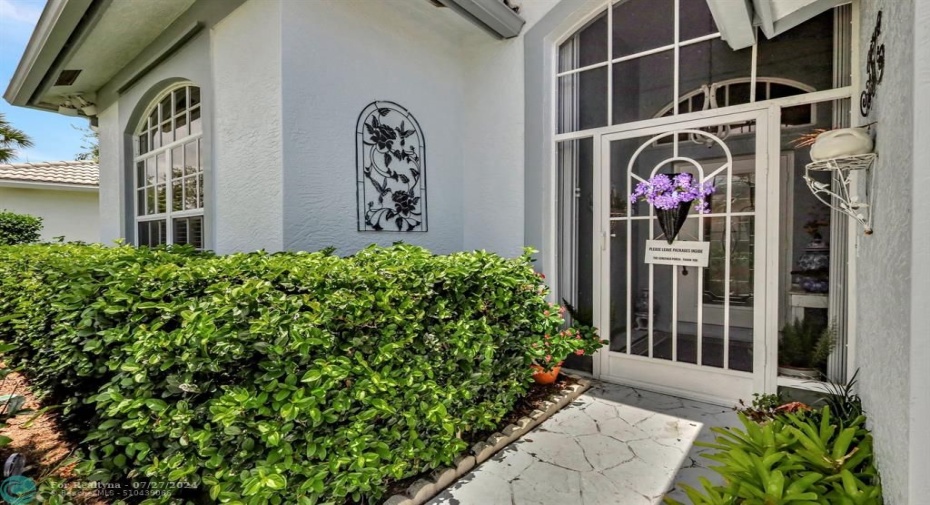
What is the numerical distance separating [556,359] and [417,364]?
167 centimetres

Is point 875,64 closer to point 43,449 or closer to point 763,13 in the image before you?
point 763,13

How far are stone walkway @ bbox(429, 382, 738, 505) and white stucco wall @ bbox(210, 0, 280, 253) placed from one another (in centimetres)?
262

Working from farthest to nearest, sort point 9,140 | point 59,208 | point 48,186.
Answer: point 9,140 → point 59,208 → point 48,186

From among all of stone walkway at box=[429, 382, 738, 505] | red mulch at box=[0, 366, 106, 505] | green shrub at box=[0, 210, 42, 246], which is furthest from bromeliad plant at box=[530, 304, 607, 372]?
green shrub at box=[0, 210, 42, 246]

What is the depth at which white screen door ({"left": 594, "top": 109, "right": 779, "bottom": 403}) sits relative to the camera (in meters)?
3.69

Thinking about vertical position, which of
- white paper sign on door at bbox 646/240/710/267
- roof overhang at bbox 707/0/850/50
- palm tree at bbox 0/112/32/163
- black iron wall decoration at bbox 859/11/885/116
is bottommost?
white paper sign on door at bbox 646/240/710/267

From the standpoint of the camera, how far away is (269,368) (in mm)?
2029

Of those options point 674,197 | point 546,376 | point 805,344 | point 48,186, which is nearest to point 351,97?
point 674,197

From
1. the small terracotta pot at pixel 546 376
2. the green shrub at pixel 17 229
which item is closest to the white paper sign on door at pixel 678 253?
the small terracotta pot at pixel 546 376

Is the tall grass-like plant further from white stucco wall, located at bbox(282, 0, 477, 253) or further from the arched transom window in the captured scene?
white stucco wall, located at bbox(282, 0, 477, 253)

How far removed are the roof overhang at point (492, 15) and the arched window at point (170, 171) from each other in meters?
3.36

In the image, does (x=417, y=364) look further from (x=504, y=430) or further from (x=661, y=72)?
(x=661, y=72)

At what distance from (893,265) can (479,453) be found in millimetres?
2522

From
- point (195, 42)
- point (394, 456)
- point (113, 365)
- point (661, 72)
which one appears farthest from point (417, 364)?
point (195, 42)
